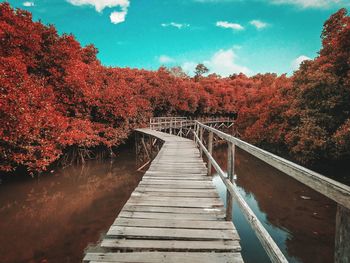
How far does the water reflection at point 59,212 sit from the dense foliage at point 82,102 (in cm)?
122

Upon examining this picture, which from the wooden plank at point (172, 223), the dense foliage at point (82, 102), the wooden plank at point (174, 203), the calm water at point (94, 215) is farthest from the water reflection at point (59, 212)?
the wooden plank at point (172, 223)

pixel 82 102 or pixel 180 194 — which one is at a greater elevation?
pixel 82 102

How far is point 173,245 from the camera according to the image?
2494 mm

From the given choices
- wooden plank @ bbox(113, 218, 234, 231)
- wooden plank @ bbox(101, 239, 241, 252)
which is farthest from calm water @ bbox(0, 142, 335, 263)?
wooden plank @ bbox(101, 239, 241, 252)

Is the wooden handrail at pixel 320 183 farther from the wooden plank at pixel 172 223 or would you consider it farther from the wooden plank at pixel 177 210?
the wooden plank at pixel 177 210

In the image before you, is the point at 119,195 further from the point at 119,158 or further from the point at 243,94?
the point at 243,94

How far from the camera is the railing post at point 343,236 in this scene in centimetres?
101

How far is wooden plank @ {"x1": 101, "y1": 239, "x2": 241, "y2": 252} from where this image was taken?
243 cm

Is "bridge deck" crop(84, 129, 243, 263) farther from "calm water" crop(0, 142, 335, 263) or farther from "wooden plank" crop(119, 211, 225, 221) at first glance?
"calm water" crop(0, 142, 335, 263)

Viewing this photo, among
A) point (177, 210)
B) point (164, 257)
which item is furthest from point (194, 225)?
point (164, 257)

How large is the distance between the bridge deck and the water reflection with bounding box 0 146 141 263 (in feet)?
10.3

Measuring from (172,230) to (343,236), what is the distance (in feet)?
6.83

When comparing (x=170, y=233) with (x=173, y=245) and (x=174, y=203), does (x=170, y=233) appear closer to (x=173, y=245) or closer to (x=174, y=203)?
(x=173, y=245)

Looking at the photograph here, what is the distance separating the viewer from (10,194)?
919cm
